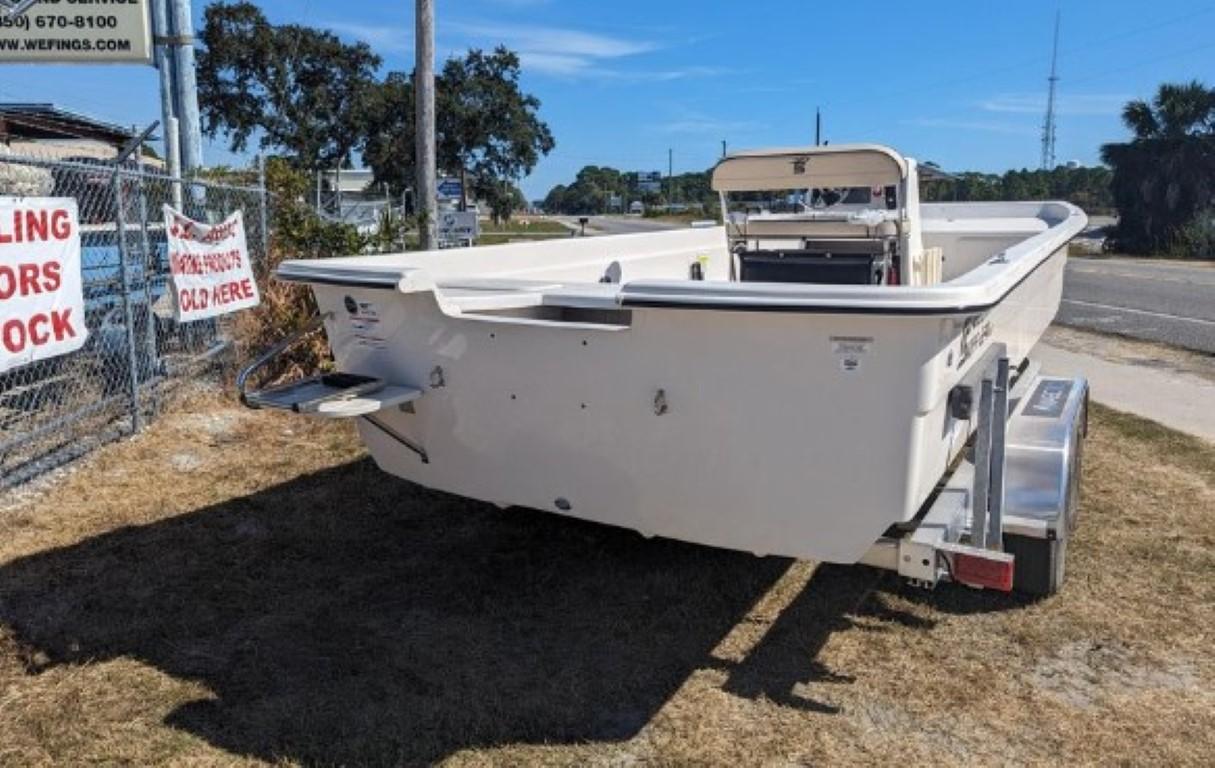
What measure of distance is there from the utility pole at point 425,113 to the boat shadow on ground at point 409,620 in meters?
6.73

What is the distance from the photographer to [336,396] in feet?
11.5

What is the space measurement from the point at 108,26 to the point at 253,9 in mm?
27361

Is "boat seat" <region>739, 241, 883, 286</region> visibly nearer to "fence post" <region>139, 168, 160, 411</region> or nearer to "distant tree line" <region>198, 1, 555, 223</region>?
"fence post" <region>139, 168, 160, 411</region>

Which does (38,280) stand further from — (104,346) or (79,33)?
(79,33)

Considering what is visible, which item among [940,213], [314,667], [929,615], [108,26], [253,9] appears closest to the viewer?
[314,667]

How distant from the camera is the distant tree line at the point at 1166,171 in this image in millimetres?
37938

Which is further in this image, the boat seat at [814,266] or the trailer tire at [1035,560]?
the boat seat at [814,266]

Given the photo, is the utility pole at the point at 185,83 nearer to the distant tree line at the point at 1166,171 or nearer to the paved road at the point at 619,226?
the paved road at the point at 619,226

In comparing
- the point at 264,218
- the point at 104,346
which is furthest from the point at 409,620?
the point at 264,218

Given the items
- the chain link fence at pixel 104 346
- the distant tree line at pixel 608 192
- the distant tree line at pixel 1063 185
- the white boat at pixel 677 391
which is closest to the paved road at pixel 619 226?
the chain link fence at pixel 104 346

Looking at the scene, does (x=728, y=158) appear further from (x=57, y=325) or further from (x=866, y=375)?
(x=57, y=325)

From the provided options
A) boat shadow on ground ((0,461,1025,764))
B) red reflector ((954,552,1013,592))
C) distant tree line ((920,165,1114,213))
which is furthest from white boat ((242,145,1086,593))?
distant tree line ((920,165,1114,213))

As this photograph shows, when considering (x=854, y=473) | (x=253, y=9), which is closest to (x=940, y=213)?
(x=854, y=473)

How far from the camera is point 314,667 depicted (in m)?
3.62
